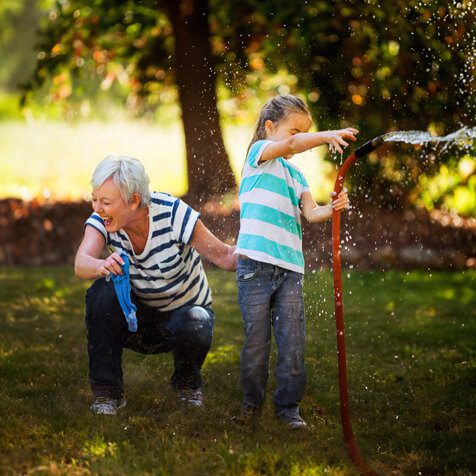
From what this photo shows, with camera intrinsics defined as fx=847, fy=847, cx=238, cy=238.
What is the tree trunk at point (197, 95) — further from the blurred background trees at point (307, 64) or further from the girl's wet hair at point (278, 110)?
the girl's wet hair at point (278, 110)

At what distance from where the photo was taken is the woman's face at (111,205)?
3.50m

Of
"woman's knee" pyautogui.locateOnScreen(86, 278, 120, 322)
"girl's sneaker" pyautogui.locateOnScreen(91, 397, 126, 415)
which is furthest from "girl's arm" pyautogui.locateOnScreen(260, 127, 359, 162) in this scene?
"girl's sneaker" pyautogui.locateOnScreen(91, 397, 126, 415)

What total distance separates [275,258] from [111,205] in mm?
723

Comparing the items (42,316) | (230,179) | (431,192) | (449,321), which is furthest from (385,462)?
(431,192)

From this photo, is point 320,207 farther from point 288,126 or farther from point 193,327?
point 193,327

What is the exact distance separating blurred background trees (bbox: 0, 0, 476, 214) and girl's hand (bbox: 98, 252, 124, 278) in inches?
64.1

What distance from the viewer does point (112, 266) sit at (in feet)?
11.1

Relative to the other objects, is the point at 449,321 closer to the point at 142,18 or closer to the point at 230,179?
the point at 230,179

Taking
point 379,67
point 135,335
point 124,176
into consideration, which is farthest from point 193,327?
point 379,67

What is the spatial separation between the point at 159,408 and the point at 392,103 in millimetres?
3540

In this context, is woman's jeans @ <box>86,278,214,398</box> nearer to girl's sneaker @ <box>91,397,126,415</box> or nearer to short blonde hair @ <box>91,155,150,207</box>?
girl's sneaker @ <box>91,397,126,415</box>

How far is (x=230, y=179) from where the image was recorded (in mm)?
6480

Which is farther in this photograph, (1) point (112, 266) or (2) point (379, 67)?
(2) point (379, 67)

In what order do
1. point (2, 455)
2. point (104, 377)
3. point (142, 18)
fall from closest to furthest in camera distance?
point (2, 455)
point (104, 377)
point (142, 18)
